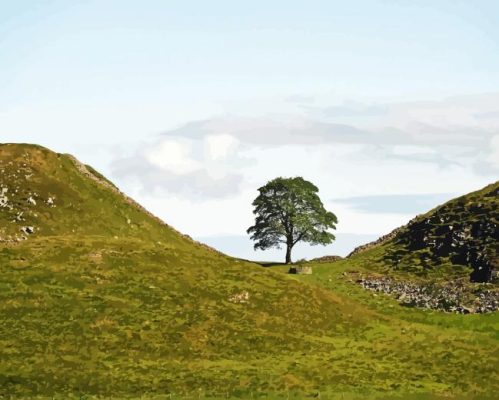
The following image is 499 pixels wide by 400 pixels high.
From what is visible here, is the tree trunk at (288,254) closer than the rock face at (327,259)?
Yes

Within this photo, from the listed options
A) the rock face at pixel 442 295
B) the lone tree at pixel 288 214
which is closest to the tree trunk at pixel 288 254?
the lone tree at pixel 288 214

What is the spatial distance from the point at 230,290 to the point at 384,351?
17.4 m

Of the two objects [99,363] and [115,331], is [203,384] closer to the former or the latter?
[99,363]

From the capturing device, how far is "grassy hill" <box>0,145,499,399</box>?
47.8 meters

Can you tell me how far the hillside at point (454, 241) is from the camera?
109 m

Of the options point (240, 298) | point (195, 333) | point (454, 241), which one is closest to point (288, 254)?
point (454, 241)

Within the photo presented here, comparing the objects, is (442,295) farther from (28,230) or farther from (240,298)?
(28,230)

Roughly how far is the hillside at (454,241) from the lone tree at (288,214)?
520 inches

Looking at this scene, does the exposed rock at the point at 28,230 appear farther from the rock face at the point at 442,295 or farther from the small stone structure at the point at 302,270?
the rock face at the point at 442,295

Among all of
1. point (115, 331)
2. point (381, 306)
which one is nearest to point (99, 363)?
point (115, 331)

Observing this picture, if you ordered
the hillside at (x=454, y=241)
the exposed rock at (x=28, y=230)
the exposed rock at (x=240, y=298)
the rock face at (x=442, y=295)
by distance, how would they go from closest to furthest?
the exposed rock at (x=240, y=298) → the rock face at (x=442, y=295) → the exposed rock at (x=28, y=230) → the hillside at (x=454, y=241)

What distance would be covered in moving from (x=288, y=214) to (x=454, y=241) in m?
35.7

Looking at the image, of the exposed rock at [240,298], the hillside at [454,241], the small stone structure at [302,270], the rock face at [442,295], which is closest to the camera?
the exposed rock at [240,298]

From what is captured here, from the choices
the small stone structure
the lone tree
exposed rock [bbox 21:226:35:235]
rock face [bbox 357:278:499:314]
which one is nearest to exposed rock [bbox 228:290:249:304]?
rock face [bbox 357:278:499:314]
